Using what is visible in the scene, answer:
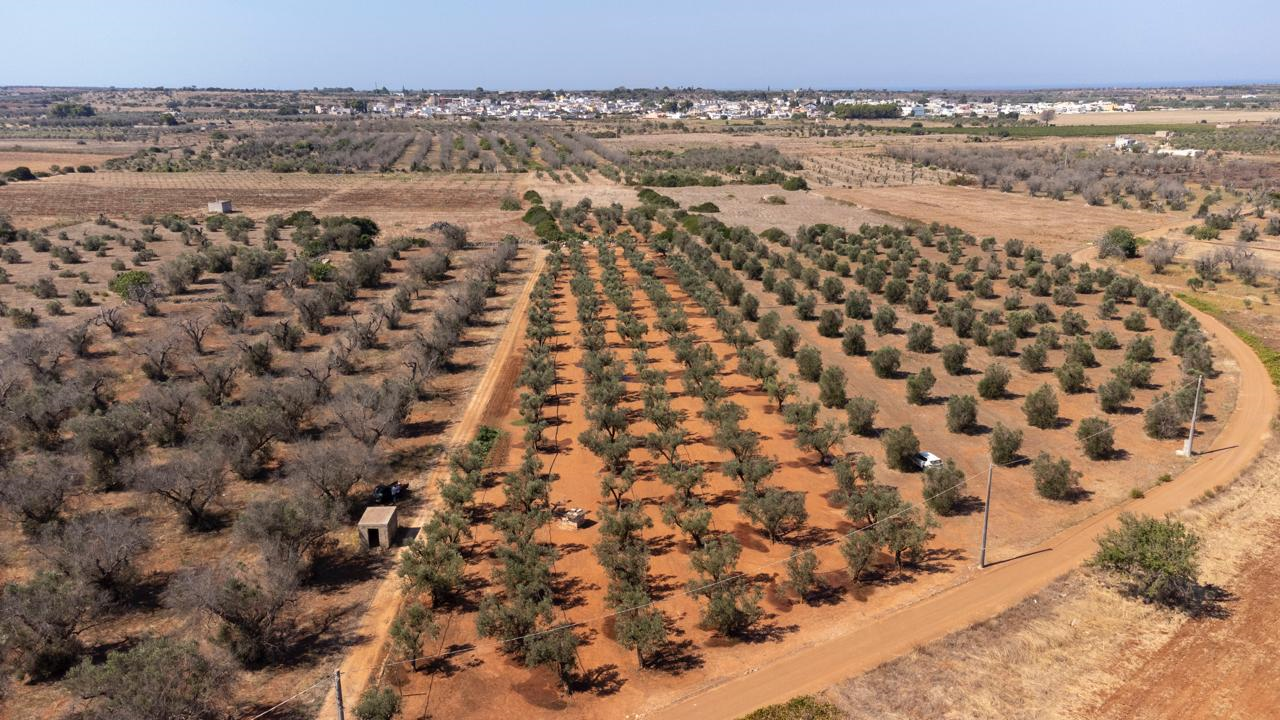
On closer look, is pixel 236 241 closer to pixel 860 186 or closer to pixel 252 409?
pixel 252 409

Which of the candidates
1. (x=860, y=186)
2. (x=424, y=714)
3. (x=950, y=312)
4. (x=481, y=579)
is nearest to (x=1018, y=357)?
(x=950, y=312)

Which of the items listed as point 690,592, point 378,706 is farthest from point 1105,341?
point 378,706

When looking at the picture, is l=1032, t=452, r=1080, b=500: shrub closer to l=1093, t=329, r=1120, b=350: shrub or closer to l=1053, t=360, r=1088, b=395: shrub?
l=1053, t=360, r=1088, b=395: shrub

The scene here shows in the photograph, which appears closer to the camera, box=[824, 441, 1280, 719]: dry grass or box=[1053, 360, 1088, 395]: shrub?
box=[824, 441, 1280, 719]: dry grass

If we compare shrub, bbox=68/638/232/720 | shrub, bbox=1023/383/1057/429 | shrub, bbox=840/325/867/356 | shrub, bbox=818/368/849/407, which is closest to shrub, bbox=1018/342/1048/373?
shrub, bbox=1023/383/1057/429

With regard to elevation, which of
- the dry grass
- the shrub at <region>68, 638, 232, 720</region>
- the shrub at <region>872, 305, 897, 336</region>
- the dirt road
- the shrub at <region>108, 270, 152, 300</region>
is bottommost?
the dry grass

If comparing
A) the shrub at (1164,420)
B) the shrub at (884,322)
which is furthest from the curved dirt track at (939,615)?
the shrub at (884,322)
